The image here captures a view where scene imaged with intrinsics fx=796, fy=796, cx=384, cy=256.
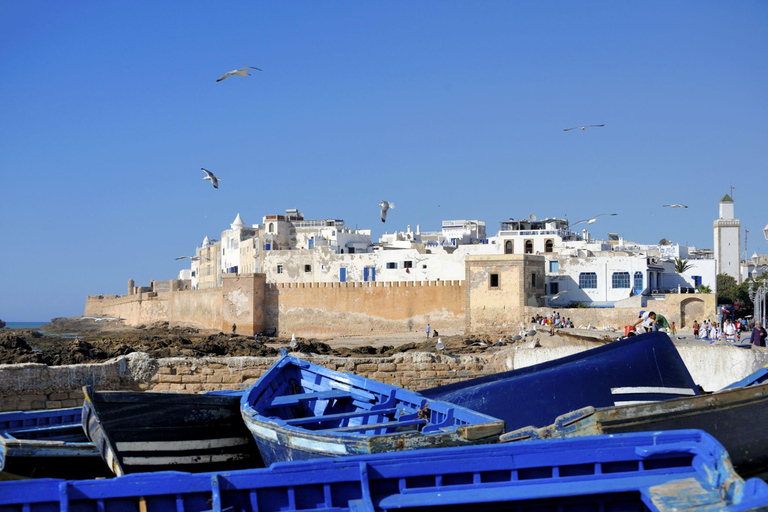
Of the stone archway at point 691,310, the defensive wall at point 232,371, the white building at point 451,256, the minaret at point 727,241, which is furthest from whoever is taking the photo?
the minaret at point 727,241

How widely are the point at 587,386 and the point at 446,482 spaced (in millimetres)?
3426

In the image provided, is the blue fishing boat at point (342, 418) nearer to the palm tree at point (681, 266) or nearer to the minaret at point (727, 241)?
the palm tree at point (681, 266)

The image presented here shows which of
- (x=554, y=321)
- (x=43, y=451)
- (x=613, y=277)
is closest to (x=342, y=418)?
(x=43, y=451)

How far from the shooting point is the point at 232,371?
1081 centimetres

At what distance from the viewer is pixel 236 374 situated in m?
10.8

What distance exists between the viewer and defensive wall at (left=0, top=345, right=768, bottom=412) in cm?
958

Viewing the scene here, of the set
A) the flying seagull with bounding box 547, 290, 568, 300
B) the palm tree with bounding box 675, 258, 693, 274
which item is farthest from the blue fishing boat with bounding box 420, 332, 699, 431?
the palm tree with bounding box 675, 258, 693, 274

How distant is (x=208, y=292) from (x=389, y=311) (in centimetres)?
1123

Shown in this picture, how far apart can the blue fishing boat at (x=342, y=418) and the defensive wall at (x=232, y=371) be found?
7.18 ft

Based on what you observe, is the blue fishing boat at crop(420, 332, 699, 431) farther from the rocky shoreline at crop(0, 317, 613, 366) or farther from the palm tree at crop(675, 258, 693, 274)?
the palm tree at crop(675, 258, 693, 274)

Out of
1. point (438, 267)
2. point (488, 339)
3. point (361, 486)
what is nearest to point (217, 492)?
point (361, 486)

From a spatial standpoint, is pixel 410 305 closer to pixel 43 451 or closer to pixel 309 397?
pixel 309 397

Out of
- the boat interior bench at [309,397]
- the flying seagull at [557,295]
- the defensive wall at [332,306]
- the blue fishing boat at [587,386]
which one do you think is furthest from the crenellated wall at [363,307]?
the boat interior bench at [309,397]

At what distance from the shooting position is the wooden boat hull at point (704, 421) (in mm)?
5227
